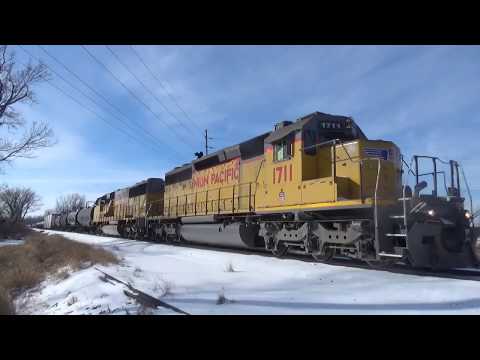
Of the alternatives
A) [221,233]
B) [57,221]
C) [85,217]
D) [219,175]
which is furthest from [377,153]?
[57,221]

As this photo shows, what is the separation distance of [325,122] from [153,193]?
16.0 metres

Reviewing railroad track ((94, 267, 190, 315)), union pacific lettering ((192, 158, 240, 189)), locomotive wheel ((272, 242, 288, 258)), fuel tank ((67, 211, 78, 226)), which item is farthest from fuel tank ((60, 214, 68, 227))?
railroad track ((94, 267, 190, 315))

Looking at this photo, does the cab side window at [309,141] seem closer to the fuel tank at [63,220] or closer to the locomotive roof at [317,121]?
the locomotive roof at [317,121]

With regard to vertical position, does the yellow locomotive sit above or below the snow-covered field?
above

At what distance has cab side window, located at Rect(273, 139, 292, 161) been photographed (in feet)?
36.6

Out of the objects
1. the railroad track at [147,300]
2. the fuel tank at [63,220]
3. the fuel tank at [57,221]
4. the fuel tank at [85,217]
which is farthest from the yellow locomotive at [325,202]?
the fuel tank at [57,221]

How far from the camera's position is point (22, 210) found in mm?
101250

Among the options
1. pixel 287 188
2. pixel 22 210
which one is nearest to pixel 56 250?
pixel 287 188

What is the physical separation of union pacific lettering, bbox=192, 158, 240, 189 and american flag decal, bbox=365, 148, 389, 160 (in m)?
6.03

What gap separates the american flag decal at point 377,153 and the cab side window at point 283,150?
2361 millimetres

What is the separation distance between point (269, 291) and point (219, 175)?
389 inches

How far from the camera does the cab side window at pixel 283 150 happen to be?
11141 mm

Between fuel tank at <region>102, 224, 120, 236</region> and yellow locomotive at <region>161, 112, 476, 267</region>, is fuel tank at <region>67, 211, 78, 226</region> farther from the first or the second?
yellow locomotive at <region>161, 112, 476, 267</region>
